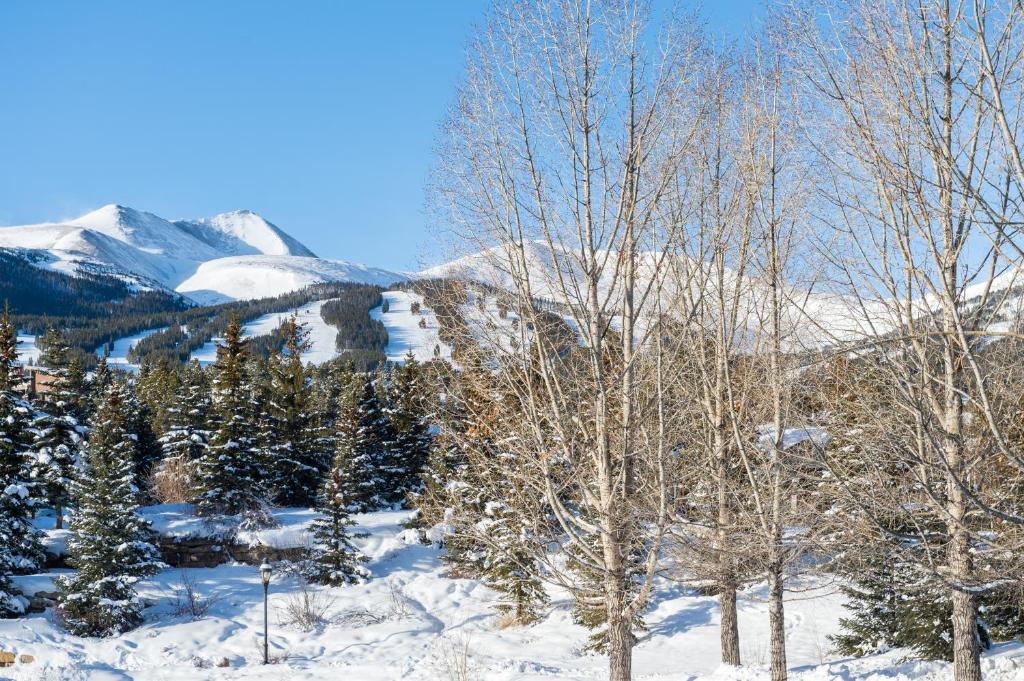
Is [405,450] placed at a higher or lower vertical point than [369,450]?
lower

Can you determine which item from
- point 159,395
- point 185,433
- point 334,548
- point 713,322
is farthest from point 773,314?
point 159,395

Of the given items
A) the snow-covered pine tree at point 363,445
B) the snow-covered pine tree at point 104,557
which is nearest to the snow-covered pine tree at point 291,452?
the snow-covered pine tree at point 363,445

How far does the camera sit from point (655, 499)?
7992mm

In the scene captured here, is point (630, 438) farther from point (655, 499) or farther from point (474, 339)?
point (474, 339)

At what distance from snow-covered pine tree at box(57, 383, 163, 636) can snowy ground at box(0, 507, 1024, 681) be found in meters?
0.78

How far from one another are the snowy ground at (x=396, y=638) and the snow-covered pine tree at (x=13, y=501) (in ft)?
4.26

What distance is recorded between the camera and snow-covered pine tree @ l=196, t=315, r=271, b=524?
31.2m

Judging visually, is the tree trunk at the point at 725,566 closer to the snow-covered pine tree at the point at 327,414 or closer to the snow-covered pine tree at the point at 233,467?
the snow-covered pine tree at the point at 233,467

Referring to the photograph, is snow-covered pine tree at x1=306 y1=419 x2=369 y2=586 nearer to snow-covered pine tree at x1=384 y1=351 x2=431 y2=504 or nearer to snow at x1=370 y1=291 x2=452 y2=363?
snow-covered pine tree at x1=384 y1=351 x2=431 y2=504

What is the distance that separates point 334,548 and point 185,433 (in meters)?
12.9

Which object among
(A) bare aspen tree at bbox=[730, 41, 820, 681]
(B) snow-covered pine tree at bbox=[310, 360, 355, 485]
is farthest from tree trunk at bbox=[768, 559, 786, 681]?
(B) snow-covered pine tree at bbox=[310, 360, 355, 485]

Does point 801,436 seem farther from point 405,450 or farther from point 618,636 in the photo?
point 405,450

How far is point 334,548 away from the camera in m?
28.0

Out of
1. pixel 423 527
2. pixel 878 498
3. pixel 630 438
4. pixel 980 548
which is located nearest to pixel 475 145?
pixel 630 438
